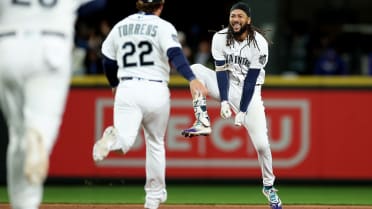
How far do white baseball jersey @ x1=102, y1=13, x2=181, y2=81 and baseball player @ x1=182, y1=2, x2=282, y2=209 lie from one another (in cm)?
102

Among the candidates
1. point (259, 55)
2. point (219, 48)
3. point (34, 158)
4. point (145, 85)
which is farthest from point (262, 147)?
point (34, 158)

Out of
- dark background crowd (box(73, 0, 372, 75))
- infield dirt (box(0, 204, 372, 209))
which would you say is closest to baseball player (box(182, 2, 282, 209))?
infield dirt (box(0, 204, 372, 209))

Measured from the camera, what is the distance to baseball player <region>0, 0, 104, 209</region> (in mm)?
6297

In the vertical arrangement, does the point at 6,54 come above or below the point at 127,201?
above

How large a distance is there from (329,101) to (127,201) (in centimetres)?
365

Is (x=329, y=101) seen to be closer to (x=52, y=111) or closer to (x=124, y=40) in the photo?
(x=124, y=40)

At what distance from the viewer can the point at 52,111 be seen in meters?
6.35

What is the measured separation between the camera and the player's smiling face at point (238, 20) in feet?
31.3

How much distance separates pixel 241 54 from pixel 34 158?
400cm

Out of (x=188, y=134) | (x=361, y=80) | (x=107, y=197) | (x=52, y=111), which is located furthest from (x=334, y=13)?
(x=52, y=111)

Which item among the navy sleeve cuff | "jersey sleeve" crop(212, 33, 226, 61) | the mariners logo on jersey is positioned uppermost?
"jersey sleeve" crop(212, 33, 226, 61)

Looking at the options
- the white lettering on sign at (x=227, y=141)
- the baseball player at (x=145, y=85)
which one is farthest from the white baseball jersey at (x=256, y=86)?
the white lettering on sign at (x=227, y=141)

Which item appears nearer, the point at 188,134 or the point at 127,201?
the point at 188,134

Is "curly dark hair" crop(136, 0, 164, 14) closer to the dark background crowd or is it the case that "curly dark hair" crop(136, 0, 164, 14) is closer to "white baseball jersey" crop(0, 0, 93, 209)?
"white baseball jersey" crop(0, 0, 93, 209)
